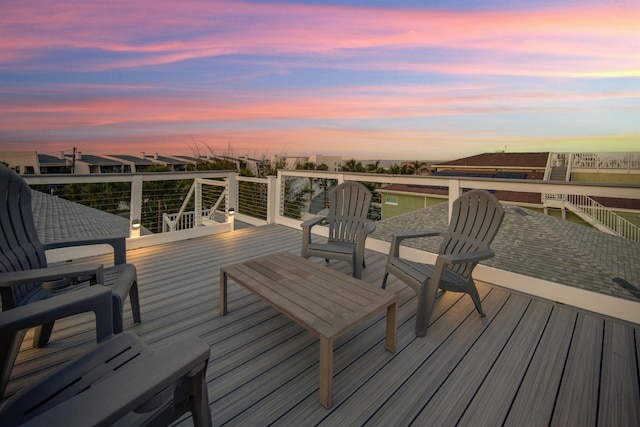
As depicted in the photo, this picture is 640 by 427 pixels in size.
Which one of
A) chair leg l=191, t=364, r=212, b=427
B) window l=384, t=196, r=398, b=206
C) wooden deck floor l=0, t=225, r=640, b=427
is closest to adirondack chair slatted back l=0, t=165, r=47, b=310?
wooden deck floor l=0, t=225, r=640, b=427

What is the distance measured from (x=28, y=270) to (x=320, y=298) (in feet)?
5.64

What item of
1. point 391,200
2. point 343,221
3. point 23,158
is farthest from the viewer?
point 23,158

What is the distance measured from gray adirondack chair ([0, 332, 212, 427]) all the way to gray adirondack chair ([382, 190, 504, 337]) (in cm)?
161

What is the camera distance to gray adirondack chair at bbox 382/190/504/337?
2129 millimetres

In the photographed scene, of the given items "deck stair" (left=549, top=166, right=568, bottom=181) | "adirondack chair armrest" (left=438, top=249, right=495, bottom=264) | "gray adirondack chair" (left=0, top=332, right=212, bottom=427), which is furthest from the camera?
"deck stair" (left=549, top=166, right=568, bottom=181)

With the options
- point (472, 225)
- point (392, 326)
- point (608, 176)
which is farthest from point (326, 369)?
point (608, 176)

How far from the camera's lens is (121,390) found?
753 mm

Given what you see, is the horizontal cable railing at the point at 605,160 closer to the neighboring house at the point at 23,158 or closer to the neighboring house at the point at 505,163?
the neighboring house at the point at 505,163

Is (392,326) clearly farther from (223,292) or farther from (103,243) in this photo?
(103,243)

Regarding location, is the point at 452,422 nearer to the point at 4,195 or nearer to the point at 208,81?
the point at 4,195

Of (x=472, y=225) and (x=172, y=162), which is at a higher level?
(x=172, y=162)

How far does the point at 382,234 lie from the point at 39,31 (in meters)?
7.12

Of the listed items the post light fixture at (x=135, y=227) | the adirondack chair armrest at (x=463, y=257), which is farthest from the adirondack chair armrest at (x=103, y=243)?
the adirondack chair armrest at (x=463, y=257)

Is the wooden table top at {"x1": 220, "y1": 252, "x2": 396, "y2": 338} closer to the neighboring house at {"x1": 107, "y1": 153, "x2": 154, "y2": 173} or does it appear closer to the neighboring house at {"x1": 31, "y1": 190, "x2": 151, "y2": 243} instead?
the neighboring house at {"x1": 31, "y1": 190, "x2": 151, "y2": 243}
